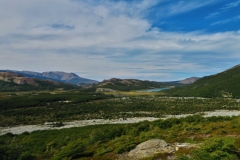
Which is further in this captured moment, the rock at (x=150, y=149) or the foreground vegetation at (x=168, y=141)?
the rock at (x=150, y=149)

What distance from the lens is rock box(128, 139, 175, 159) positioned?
24.2 m

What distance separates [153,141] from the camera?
26.6m

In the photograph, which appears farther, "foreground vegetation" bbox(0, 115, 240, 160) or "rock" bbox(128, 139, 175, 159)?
"rock" bbox(128, 139, 175, 159)

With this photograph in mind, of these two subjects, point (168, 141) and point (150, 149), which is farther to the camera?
point (168, 141)

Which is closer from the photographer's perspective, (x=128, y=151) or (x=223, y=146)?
(x=223, y=146)

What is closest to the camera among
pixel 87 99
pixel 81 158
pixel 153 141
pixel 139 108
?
pixel 153 141

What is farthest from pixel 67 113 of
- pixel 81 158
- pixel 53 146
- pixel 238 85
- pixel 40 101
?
pixel 238 85

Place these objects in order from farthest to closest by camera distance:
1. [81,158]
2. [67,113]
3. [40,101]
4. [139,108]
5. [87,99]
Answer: [87,99]
[40,101]
[139,108]
[67,113]
[81,158]

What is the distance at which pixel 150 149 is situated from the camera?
25281mm

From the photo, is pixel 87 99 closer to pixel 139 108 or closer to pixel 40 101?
pixel 40 101

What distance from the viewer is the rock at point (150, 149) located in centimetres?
2417

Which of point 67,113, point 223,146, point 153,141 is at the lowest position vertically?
point 67,113

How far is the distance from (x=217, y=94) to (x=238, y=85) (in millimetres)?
19400

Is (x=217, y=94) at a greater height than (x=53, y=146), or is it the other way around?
(x=217, y=94)
